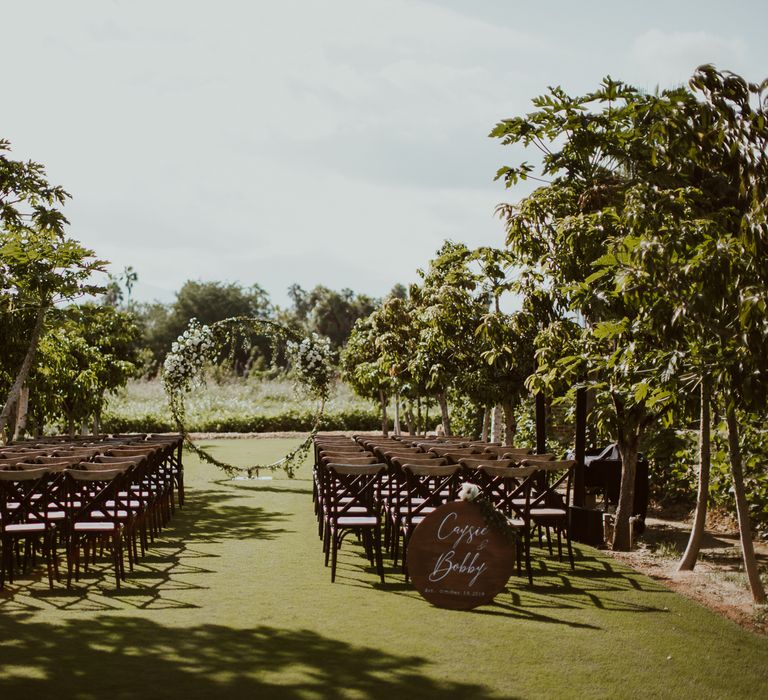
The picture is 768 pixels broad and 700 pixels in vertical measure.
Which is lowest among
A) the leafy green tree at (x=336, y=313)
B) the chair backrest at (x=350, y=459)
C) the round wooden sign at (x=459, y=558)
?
the round wooden sign at (x=459, y=558)

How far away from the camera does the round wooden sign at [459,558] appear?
257 inches

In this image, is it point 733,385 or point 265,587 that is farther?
point 265,587

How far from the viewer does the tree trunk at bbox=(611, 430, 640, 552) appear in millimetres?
9281

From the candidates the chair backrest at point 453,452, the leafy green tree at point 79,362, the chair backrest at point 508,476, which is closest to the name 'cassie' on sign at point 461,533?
the chair backrest at point 508,476

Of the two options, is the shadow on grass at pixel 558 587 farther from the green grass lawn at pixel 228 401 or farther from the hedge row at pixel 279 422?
the hedge row at pixel 279 422

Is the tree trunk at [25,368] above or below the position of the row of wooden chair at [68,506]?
above

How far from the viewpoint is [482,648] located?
18.5ft

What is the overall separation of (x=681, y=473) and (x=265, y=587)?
20.1 ft

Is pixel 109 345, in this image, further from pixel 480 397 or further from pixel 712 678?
pixel 712 678

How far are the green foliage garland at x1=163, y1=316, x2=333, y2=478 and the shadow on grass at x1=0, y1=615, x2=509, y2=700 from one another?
32.2ft

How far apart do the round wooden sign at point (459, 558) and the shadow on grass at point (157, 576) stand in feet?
6.19

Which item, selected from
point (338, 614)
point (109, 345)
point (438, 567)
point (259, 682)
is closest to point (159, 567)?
point (338, 614)

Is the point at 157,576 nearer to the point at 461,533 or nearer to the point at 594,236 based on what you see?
the point at 461,533

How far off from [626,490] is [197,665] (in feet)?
18.3
